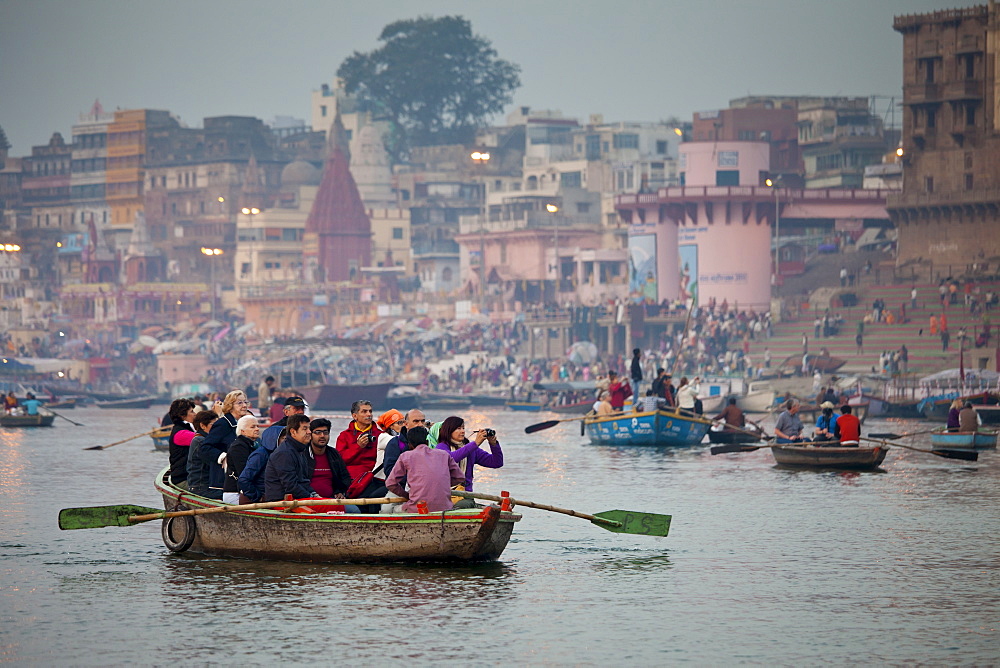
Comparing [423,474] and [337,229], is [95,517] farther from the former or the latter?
[337,229]

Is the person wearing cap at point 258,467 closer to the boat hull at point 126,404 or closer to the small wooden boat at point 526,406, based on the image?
the small wooden boat at point 526,406

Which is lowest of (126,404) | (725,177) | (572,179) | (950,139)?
(126,404)

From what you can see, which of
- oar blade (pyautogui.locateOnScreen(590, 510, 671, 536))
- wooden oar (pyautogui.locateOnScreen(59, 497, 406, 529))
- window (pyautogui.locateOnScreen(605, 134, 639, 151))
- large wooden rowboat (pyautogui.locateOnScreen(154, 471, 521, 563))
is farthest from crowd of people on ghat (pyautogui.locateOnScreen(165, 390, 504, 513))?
window (pyautogui.locateOnScreen(605, 134, 639, 151))

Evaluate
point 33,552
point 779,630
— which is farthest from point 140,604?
point 779,630

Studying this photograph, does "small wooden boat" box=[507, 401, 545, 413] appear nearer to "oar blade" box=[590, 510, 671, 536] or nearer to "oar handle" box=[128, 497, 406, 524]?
"oar blade" box=[590, 510, 671, 536]

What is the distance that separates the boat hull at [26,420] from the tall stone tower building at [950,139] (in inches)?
1593

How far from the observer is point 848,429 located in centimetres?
3159

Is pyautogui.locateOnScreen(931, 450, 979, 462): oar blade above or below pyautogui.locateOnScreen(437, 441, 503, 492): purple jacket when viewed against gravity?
below

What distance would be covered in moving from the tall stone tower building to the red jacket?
61.4 metres

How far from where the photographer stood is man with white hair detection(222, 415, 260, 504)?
18562 millimetres

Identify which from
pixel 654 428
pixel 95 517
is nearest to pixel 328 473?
pixel 95 517

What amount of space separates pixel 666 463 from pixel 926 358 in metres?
30.1

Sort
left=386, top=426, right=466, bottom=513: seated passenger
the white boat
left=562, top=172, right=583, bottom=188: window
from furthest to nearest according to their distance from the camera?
left=562, top=172, right=583, bottom=188: window, the white boat, left=386, top=426, right=466, bottom=513: seated passenger

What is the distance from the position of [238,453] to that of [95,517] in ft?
7.70
